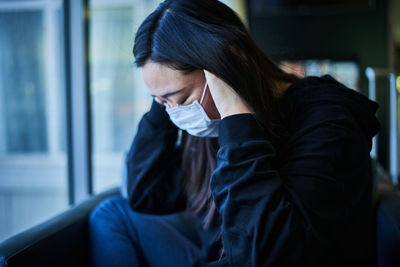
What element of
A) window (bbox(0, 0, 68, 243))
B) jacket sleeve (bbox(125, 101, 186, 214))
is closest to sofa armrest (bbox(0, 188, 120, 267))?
jacket sleeve (bbox(125, 101, 186, 214))

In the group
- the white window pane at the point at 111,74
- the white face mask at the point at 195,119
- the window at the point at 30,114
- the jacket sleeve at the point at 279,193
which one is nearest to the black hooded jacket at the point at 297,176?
the jacket sleeve at the point at 279,193

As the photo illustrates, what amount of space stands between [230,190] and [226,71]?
0.80 feet

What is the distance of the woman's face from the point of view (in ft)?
2.54

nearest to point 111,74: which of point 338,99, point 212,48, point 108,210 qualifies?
point 108,210

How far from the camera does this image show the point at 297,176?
0.65 m

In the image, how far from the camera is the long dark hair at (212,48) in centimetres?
70

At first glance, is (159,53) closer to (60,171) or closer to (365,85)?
(60,171)

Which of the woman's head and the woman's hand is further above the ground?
the woman's head

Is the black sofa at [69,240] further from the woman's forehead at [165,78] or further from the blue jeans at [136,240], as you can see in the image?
the woman's forehead at [165,78]

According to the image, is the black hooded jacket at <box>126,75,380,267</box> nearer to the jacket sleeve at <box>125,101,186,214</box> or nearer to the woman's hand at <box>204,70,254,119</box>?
the woman's hand at <box>204,70,254,119</box>

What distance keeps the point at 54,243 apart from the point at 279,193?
628 mm

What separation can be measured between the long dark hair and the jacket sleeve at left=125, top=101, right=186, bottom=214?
10.8 inches

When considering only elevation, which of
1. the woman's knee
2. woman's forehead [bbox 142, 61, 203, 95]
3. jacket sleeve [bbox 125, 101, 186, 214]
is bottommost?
the woman's knee

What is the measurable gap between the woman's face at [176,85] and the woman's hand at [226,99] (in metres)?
0.08
